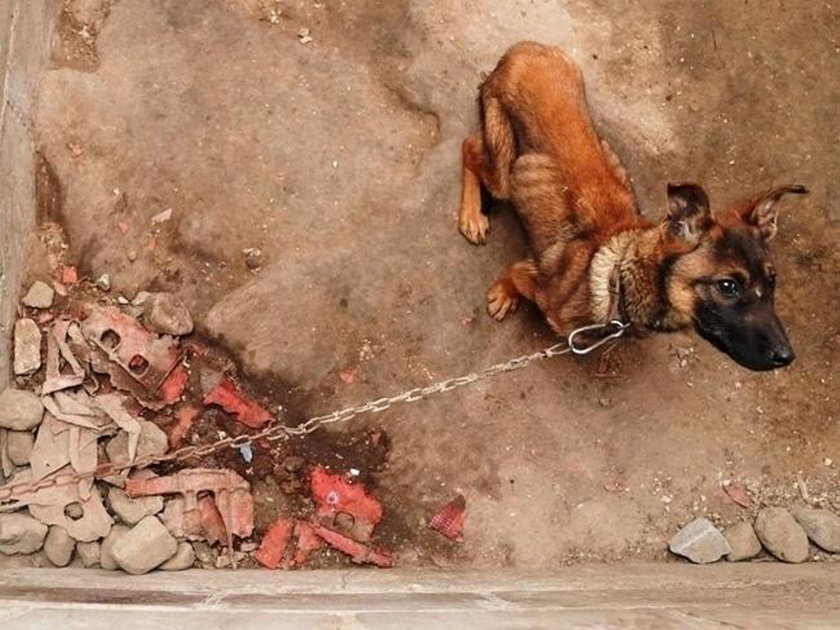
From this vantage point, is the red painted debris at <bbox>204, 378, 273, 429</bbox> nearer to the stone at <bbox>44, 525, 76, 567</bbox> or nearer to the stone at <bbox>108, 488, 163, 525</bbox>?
the stone at <bbox>108, 488, 163, 525</bbox>

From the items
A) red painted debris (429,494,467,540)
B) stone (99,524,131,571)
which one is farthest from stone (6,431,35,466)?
red painted debris (429,494,467,540)

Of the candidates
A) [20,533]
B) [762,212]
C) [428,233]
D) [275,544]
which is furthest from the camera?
[428,233]

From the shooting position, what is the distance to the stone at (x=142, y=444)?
5168mm

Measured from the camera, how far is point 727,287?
4.23 m

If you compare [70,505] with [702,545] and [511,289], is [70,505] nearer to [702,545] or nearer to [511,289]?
[511,289]

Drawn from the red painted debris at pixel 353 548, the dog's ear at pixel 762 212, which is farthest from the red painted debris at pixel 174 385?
the dog's ear at pixel 762 212

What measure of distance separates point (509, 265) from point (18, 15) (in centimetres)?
300

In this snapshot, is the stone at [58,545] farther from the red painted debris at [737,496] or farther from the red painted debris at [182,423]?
the red painted debris at [737,496]

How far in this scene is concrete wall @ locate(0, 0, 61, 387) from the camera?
16.5ft

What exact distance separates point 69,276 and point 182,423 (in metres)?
1.05

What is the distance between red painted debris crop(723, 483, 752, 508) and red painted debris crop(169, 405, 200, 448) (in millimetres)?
3092

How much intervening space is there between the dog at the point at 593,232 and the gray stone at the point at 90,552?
8.19 feet

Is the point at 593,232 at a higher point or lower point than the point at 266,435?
higher

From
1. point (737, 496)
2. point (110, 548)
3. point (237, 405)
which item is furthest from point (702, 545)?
point (110, 548)
